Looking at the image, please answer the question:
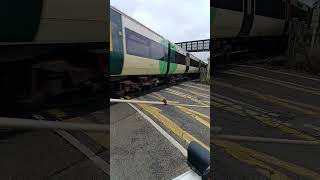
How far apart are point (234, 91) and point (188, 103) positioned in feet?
2.19

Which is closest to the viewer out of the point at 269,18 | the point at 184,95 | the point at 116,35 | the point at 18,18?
the point at 18,18

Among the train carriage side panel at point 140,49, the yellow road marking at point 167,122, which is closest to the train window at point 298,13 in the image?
the yellow road marking at point 167,122

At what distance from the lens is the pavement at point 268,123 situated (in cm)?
126

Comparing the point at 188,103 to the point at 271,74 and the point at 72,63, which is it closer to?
the point at 271,74

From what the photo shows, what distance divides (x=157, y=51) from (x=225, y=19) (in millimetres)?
2412

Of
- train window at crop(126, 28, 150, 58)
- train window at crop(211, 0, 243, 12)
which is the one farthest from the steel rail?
train window at crop(126, 28, 150, 58)

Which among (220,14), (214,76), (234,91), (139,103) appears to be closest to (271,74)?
(234,91)

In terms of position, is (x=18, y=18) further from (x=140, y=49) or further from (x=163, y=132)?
(x=140, y=49)

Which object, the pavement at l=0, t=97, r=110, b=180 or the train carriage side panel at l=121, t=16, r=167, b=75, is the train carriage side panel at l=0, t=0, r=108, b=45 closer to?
the pavement at l=0, t=97, r=110, b=180

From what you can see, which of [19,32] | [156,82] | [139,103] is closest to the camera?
[19,32]

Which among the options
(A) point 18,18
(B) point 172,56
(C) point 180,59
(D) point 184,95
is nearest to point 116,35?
(D) point 184,95

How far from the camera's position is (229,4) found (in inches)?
40.6

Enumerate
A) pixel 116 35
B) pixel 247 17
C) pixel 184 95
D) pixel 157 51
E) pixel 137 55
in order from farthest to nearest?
1. pixel 157 51
2. pixel 137 55
3. pixel 116 35
4. pixel 184 95
5. pixel 247 17

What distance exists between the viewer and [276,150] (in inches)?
55.1
